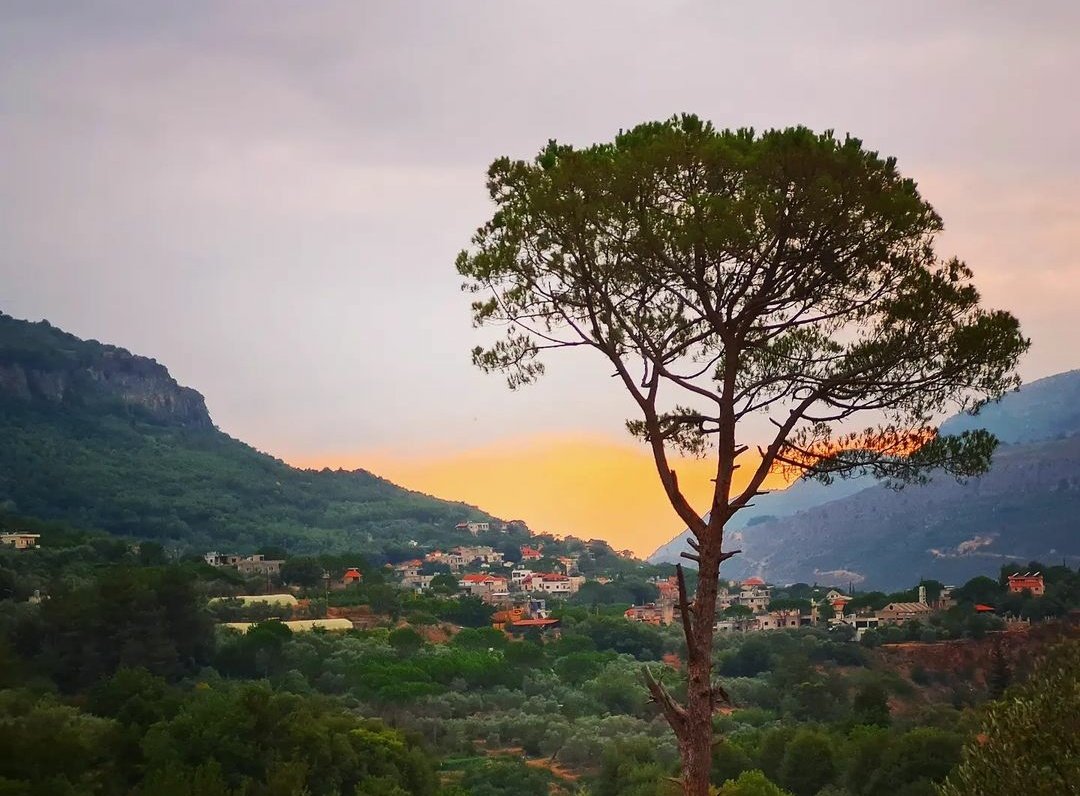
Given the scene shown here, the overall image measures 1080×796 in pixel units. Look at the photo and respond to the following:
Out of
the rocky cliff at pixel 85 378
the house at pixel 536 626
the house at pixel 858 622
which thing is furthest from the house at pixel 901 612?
the rocky cliff at pixel 85 378

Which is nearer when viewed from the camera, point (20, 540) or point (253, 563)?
point (20, 540)

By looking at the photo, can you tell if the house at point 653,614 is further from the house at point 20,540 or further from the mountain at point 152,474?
the mountain at point 152,474

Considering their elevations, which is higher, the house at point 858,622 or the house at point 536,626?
the house at point 536,626

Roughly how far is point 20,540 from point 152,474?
45144 millimetres

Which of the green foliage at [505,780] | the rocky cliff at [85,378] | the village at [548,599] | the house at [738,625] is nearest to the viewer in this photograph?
the green foliage at [505,780]

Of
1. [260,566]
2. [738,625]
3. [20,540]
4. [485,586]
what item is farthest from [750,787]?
[485,586]

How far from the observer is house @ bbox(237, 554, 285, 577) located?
2726 inches

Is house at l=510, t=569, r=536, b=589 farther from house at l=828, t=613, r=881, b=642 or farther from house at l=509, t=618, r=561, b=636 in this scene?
house at l=828, t=613, r=881, b=642

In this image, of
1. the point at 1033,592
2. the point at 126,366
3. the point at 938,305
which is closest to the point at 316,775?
the point at 938,305

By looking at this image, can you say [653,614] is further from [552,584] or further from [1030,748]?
[1030,748]

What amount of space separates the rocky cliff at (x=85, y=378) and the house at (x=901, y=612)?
7911 centimetres

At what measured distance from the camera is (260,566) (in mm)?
72062

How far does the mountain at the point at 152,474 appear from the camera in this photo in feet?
295

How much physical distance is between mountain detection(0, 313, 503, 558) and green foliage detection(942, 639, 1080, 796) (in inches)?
3121
